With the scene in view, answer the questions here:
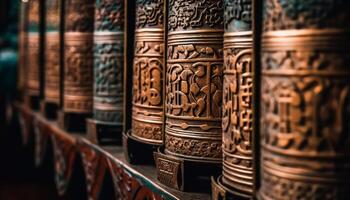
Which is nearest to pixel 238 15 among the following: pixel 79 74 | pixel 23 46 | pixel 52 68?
pixel 79 74

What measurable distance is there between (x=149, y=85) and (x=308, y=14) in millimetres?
713

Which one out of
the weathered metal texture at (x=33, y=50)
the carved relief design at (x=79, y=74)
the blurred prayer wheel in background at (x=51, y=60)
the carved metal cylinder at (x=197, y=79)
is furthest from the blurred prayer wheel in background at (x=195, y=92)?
the weathered metal texture at (x=33, y=50)

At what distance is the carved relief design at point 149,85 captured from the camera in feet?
4.71

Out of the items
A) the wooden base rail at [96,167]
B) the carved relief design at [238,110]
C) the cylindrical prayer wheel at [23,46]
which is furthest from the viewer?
the cylindrical prayer wheel at [23,46]

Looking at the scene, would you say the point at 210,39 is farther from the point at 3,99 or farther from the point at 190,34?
the point at 3,99

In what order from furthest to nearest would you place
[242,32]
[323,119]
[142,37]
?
[142,37]
[242,32]
[323,119]

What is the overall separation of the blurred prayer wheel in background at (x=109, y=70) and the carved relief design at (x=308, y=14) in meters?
0.99

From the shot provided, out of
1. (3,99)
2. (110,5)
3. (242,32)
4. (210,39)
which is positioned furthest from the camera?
(3,99)

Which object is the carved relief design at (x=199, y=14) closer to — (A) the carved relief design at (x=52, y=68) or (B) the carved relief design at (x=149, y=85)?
(B) the carved relief design at (x=149, y=85)

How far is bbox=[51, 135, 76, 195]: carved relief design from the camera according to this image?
2178 mm

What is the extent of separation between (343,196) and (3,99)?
3.92 metres

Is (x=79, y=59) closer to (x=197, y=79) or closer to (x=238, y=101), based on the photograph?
(x=197, y=79)

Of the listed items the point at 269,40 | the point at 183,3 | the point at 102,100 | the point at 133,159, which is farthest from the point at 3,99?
the point at 269,40

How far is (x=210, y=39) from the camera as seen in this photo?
1196 millimetres
